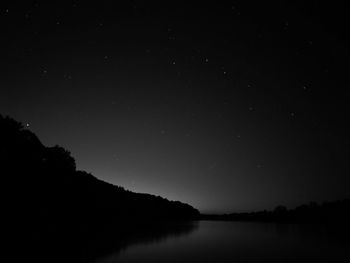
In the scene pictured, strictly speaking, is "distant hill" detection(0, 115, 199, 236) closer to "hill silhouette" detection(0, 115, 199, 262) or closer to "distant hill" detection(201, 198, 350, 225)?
"hill silhouette" detection(0, 115, 199, 262)

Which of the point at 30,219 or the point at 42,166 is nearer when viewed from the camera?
the point at 30,219

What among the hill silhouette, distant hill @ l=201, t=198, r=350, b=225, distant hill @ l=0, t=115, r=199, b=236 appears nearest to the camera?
the hill silhouette

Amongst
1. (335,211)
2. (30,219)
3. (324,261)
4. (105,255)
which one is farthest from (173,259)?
(335,211)

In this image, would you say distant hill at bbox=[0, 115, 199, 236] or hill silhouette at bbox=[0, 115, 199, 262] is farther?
distant hill at bbox=[0, 115, 199, 236]

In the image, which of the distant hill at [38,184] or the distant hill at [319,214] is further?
the distant hill at [319,214]

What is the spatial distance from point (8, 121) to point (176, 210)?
13523 cm

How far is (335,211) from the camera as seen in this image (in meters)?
113

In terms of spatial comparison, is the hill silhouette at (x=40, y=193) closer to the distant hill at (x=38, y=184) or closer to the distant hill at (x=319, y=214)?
the distant hill at (x=38, y=184)

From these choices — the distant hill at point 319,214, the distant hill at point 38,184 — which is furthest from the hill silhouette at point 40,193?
the distant hill at point 319,214

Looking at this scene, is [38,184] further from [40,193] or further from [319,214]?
[319,214]

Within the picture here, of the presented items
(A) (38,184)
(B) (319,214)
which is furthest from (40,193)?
(B) (319,214)

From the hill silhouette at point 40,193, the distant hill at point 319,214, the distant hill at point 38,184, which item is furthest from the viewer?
the distant hill at point 319,214

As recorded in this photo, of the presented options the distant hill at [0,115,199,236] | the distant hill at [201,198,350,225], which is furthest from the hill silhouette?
the distant hill at [201,198,350,225]

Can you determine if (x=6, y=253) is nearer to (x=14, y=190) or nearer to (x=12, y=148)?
(x=14, y=190)
